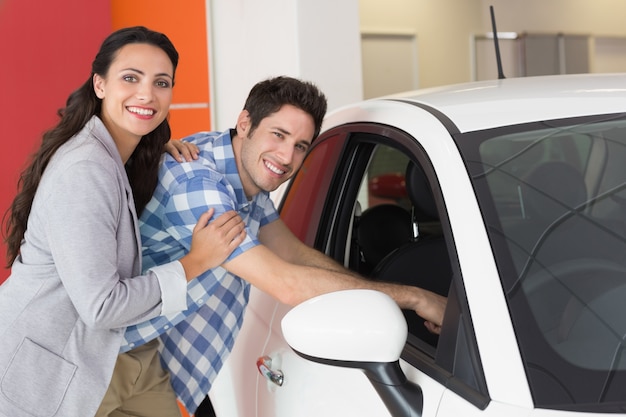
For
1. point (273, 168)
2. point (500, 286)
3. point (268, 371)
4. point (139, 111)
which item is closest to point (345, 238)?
point (273, 168)

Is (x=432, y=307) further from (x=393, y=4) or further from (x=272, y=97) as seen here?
(x=393, y=4)

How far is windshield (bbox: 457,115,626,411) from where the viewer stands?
4.26 feet

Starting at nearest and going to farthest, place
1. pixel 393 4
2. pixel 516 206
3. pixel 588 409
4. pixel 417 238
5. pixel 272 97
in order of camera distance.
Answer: pixel 588 409, pixel 516 206, pixel 272 97, pixel 417 238, pixel 393 4

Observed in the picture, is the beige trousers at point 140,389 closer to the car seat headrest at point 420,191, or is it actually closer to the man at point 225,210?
the man at point 225,210

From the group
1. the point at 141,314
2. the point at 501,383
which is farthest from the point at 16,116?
the point at 501,383

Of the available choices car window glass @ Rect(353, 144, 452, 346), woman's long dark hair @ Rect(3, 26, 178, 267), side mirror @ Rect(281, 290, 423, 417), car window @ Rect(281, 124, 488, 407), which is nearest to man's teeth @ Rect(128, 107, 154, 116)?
woman's long dark hair @ Rect(3, 26, 178, 267)

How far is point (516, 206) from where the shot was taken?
152 cm

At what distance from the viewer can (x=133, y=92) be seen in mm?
1943

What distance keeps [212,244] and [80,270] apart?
290 millimetres

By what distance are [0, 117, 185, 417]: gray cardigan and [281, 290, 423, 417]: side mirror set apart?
459mm

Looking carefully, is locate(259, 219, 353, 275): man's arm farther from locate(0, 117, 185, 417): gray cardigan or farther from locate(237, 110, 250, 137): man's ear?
locate(0, 117, 185, 417): gray cardigan

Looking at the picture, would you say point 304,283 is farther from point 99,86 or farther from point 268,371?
point 99,86

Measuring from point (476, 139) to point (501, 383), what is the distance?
1.70 feet

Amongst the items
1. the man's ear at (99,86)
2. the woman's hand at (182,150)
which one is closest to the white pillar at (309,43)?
the woman's hand at (182,150)
